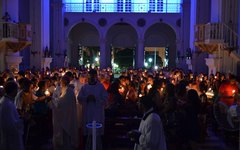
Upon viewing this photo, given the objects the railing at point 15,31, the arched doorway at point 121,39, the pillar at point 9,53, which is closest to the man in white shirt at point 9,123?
the railing at point 15,31

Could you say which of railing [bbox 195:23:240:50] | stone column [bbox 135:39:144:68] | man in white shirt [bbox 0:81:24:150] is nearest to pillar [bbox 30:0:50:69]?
railing [bbox 195:23:240:50]

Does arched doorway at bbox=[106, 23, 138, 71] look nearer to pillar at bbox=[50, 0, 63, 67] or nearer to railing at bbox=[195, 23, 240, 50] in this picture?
pillar at bbox=[50, 0, 63, 67]

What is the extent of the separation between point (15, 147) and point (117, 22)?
33.1m

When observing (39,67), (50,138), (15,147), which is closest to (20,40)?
(39,67)

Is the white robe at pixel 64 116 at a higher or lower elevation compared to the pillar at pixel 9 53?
lower

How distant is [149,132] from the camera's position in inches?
217

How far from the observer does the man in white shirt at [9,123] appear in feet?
22.0

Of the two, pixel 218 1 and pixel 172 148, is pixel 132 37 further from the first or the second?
pixel 172 148

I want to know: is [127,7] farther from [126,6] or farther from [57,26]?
[57,26]

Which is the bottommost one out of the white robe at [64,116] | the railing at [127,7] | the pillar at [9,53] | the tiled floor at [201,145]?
the tiled floor at [201,145]

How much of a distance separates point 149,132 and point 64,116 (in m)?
4.14

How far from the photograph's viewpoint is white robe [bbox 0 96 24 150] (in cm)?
670

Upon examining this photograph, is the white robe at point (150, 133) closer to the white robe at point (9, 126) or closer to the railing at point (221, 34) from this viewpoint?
the white robe at point (9, 126)

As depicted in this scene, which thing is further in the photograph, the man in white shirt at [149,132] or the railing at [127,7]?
the railing at [127,7]
